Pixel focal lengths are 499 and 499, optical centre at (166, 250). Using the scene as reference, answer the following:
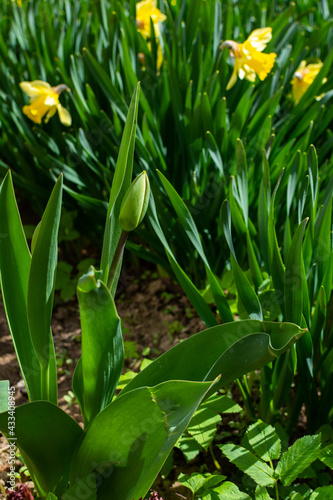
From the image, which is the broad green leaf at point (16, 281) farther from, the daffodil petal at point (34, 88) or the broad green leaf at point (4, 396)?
the daffodil petal at point (34, 88)

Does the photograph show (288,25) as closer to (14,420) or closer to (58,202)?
(58,202)

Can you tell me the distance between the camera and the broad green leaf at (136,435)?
2.38 feet

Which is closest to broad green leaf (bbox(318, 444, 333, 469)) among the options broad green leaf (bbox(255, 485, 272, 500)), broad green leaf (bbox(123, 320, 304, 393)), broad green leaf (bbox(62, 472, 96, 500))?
broad green leaf (bbox(255, 485, 272, 500))

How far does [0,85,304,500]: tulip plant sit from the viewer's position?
0.74m

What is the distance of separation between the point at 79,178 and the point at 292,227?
2.42 feet

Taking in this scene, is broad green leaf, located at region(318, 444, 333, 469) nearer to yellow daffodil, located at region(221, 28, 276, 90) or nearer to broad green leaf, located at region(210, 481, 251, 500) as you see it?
broad green leaf, located at region(210, 481, 251, 500)

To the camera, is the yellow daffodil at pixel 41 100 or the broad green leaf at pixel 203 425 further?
the yellow daffodil at pixel 41 100

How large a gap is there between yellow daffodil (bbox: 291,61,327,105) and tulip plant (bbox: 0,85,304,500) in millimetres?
1098

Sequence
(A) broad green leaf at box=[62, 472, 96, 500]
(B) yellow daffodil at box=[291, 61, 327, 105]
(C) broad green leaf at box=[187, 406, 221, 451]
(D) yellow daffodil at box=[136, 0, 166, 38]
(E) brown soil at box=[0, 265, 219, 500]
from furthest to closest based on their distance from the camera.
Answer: (D) yellow daffodil at box=[136, 0, 166, 38]
(B) yellow daffodil at box=[291, 61, 327, 105]
(E) brown soil at box=[0, 265, 219, 500]
(C) broad green leaf at box=[187, 406, 221, 451]
(A) broad green leaf at box=[62, 472, 96, 500]

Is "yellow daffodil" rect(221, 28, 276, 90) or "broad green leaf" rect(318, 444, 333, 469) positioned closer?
"broad green leaf" rect(318, 444, 333, 469)

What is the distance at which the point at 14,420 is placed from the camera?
74cm

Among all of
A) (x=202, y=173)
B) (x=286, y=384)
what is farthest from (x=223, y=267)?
(x=286, y=384)

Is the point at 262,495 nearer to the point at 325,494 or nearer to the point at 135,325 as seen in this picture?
the point at 325,494

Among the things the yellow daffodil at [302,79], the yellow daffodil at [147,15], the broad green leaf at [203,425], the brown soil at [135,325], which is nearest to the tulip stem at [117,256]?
the broad green leaf at [203,425]
